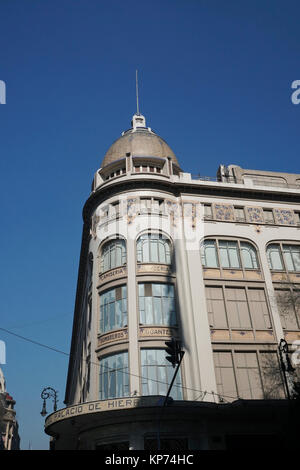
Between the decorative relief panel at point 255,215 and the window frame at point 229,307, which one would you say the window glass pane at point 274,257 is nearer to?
the decorative relief panel at point 255,215

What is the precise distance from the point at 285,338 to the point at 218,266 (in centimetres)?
670

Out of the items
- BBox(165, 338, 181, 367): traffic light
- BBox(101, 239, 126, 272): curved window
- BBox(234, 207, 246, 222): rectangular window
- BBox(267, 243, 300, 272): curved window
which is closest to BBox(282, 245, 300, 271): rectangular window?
BBox(267, 243, 300, 272): curved window

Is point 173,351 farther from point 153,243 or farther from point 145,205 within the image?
point 145,205

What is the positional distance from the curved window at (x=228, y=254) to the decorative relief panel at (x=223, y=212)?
202 centimetres

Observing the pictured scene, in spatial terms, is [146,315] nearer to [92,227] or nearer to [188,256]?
[188,256]

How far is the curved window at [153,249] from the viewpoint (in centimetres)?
2917

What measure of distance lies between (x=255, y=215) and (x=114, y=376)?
55.1 feet

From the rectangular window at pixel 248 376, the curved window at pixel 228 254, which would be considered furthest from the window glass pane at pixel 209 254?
the rectangular window at pixel 248 376

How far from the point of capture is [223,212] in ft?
107

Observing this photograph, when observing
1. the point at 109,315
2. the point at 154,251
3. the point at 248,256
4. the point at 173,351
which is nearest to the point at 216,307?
the point at 248,256

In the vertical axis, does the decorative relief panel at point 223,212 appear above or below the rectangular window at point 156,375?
above

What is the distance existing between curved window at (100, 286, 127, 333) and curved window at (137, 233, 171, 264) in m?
2.79

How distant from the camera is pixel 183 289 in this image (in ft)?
92.5
